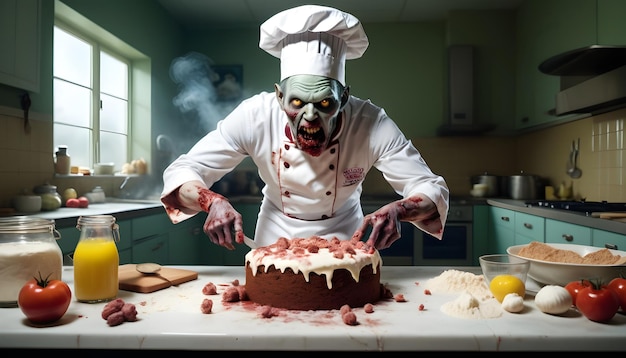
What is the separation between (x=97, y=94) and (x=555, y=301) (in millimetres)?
3790

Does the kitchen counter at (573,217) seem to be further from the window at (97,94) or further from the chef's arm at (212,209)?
the window at (97,94)

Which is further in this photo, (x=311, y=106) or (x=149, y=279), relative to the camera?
(x=311, y=106)

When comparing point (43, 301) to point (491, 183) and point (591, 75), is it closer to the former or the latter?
point (591, 75)

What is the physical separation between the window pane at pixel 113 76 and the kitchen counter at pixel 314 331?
3.35 metres

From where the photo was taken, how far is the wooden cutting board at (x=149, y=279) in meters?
1.34

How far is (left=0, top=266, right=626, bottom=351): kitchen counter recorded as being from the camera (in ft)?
3.19

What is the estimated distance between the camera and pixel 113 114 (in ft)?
13.9

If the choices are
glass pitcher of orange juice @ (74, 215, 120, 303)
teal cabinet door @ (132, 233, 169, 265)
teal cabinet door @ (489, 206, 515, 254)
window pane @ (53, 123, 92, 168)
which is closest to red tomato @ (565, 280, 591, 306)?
glass pitcher of orange juice @ (74, 215, 120, 303)

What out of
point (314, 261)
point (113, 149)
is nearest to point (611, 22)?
point (314, 261)

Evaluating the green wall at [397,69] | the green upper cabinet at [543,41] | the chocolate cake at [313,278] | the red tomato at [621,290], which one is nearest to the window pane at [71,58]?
the green wall at [397,69]

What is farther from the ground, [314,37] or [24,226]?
[314,37]

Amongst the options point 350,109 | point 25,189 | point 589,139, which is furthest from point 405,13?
point 25,189

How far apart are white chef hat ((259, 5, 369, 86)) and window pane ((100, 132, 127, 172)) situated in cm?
291

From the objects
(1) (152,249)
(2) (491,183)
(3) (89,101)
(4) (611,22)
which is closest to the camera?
(4) (611,22)
